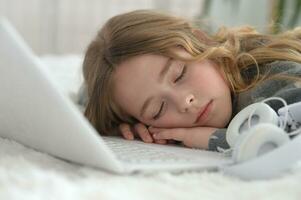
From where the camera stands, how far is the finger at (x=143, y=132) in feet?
3.73

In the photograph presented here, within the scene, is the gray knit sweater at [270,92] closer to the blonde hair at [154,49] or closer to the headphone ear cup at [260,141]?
the blonde hair at [154,49]

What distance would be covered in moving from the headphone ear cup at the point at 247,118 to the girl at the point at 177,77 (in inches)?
2.2

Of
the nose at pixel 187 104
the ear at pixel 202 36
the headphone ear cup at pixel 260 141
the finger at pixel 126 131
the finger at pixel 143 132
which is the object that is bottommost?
the finger at pixel 126 131

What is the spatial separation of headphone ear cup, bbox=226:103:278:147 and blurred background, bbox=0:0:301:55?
2062 millimetres

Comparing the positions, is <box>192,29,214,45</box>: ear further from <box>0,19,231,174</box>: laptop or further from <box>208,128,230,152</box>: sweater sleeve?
<box>0,19,231,174</box>: laptop

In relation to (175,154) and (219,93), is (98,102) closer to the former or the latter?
(219,93)

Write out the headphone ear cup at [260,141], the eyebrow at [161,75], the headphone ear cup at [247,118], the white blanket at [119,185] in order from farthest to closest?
the eyebrow at [161,75], the headphone ear cup at [247,118], the headphone ear cup at [260,141], the white blanket at [119,185]

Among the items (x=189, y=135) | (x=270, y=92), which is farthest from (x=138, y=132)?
(x=270, y=92)

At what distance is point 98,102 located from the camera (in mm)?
1256

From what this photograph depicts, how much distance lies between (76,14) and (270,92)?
6.91ft

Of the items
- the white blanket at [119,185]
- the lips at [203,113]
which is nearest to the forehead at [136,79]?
the lips at [203,113]

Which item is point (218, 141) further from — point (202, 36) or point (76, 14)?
point (76, 14)

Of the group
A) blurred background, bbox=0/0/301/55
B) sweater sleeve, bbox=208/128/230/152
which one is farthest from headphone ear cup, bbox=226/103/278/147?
blurred background, bbox=0/0/301/55

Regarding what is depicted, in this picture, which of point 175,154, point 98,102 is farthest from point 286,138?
point 98,102
